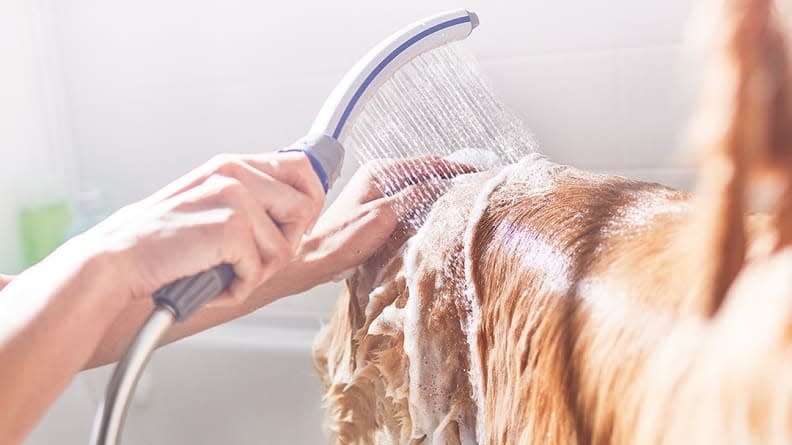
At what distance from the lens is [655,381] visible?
1.46ft

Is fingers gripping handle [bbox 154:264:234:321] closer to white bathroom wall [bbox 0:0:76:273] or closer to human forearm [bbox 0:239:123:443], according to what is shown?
human forearm [bbox 0:239:123:443]

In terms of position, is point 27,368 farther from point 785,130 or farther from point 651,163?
point 651,163

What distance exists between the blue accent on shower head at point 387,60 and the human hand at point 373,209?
0.51ft

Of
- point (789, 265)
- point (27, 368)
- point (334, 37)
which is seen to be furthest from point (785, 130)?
point (334, 37)

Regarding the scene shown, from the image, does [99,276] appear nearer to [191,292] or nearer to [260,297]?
[191,292]

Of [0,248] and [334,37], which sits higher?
[334,37]

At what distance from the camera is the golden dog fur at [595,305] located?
0.35 metres

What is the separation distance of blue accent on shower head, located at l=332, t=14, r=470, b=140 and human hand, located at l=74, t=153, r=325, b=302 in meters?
0.07

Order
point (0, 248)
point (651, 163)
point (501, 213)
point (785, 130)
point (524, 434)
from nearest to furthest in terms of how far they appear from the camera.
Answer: point (785, 130), point (524, 434), point (501, 213), point (651, 163), point (0, 248)

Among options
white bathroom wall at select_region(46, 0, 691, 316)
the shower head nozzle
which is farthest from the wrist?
white bathroom wall at select_region(46, 0, 691, 316)

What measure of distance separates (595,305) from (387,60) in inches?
11.4

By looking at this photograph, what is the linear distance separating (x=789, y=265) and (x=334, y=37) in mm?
868

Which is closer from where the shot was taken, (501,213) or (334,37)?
(501,213)

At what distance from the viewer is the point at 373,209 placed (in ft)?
2.73
